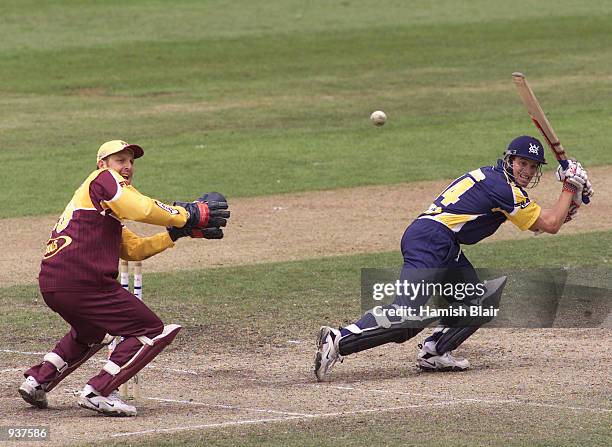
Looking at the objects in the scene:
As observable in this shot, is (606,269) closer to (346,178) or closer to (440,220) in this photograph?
(440,220)

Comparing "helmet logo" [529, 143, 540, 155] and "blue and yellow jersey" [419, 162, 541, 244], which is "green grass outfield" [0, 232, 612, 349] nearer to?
"blue and yellow jersey" [419, 162, 541, 244]

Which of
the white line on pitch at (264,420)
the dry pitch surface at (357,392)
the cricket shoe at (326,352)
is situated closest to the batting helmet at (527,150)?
→ the dry pitch surface at (357,392)

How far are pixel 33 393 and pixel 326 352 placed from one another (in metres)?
2.19

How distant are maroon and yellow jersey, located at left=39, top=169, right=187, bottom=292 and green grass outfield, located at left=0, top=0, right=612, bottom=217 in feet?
28.1

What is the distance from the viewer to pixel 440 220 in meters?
10.5

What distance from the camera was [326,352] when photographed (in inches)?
397

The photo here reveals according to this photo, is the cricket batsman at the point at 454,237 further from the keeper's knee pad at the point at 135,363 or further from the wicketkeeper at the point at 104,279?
the wicketkeeper at the point at 104,279

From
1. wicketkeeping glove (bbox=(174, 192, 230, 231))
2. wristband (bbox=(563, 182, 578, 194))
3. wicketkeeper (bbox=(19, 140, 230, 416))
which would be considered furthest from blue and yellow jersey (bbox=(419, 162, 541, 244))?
wicketkeeper (bbox=(19, 140, 230, 416))

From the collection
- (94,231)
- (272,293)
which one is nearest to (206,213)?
(94,231)

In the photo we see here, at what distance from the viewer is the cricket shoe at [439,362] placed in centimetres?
1060

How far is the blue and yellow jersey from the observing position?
10359 millimetres

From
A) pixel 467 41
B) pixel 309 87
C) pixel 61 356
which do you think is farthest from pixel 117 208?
pixel 467 41

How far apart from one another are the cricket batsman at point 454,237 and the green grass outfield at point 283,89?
8.06 m

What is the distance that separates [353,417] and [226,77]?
2004 cm
